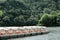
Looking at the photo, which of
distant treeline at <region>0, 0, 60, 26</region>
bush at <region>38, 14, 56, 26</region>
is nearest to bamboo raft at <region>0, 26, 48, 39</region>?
distant treeline at <region>0, 0, 60, 26</region>

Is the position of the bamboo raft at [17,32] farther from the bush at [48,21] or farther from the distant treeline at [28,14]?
the bush at [48,21]

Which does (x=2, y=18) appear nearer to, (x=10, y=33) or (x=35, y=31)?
(x=35, y=31)

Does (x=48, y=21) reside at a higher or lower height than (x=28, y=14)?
lower

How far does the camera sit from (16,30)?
6334 centimetres

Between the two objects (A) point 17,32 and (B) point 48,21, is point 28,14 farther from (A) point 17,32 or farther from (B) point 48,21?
(A) point 17,32

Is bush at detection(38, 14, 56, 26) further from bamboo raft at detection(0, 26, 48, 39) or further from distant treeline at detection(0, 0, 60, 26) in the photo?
bamboo raft at detection(0, 26, 48, 39)

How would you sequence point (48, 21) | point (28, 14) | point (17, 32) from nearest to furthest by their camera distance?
point (17, 32) → point (48, 21) → point (28, 14)

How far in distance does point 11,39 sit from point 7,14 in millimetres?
69108

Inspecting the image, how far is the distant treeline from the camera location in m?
115

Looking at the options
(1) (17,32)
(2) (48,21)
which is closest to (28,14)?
(2) (48,21)

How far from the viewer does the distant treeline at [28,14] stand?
376 ft

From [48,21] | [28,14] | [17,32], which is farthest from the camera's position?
[28,14]

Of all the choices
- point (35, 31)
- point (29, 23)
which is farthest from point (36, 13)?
point (35, 31)

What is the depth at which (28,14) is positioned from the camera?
128 metres
